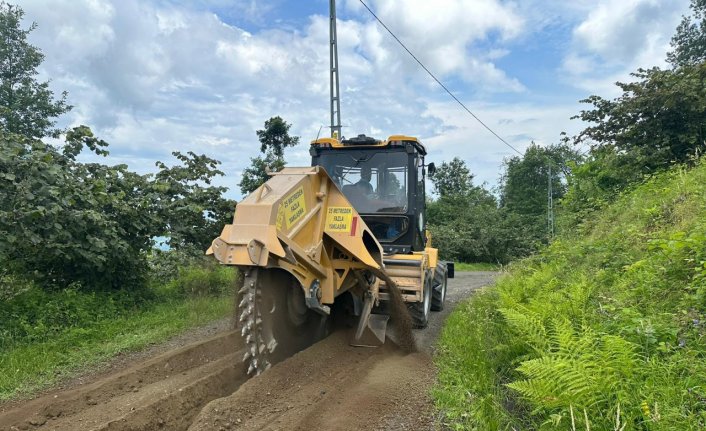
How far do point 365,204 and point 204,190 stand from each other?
349cm

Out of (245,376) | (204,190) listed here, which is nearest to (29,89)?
(204,190)

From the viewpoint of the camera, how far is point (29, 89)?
17.0 m

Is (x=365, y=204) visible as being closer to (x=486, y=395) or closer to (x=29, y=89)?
(x=486, y=395)

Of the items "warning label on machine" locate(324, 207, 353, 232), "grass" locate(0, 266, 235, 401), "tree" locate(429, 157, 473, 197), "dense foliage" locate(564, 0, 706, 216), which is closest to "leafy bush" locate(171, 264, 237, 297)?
"grass" locate(0, 266, 235, 401)

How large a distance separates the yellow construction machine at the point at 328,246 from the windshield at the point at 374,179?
15 millimetres

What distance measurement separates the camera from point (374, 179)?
7.46 metres

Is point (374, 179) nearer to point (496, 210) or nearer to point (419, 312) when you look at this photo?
point (419, 312)

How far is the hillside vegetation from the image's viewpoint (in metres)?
2.87

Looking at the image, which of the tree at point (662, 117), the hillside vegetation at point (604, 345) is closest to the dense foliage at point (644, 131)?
the tree at point (662, 117)

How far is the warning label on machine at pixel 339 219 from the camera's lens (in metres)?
5.16

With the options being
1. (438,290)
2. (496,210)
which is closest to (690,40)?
(496,210)

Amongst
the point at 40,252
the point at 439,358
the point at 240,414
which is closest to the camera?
the point at 240,414

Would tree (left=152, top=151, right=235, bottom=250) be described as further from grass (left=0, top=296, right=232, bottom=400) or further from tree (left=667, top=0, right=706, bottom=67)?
tree (left=667, top=0, right=706, bottom=67)

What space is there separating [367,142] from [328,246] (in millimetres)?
2627
